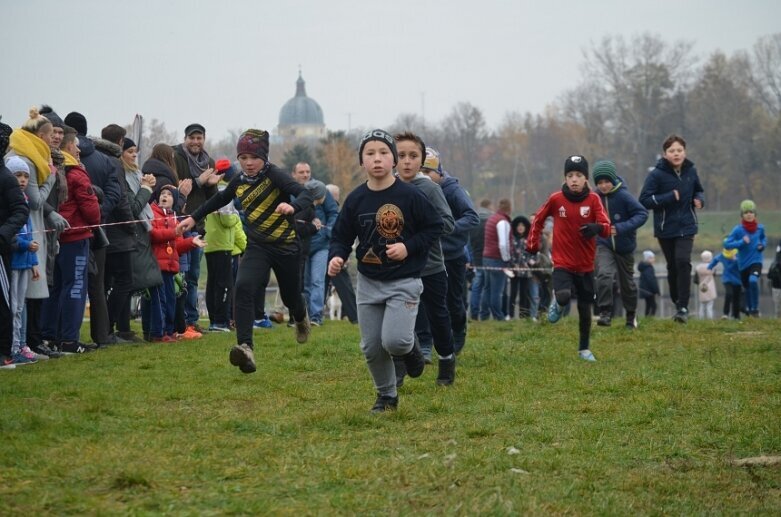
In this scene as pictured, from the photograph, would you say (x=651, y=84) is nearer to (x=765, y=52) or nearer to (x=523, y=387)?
(x=765, y=52)

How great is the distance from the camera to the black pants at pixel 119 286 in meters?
13.2

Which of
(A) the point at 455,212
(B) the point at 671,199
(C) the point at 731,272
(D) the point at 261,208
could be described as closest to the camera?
(D) the point at 261,208

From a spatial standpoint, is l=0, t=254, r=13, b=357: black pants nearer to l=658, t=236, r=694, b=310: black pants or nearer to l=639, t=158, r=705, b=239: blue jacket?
l=639, t=158, r=705, b=239: blue jacket

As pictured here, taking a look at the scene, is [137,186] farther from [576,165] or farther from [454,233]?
[576,165]

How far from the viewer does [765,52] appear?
348ft

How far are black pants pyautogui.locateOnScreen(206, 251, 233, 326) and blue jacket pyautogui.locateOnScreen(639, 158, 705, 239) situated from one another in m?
5.39

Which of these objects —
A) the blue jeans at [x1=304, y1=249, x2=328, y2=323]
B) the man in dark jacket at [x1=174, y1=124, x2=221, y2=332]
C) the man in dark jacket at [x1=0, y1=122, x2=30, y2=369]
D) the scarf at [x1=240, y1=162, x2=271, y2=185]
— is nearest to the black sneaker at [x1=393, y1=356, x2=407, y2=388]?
the scarf at [x1=240, y1=162, x2=271, y2=185]

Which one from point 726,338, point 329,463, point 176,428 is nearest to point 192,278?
point 726,338

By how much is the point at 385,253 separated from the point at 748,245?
49.6ft

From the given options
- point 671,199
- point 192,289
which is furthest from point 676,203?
point 192,289

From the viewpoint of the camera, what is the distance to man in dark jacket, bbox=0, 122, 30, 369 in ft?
34.0

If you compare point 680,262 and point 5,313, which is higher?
point 680,262

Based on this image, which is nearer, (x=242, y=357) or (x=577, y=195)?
(x=242, y=357)

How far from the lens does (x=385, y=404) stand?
8.41 metres
